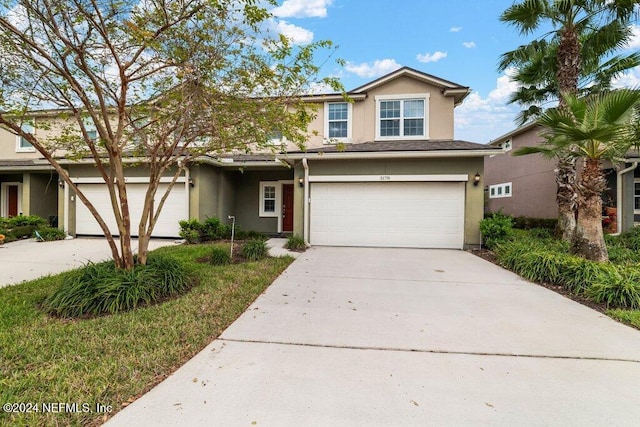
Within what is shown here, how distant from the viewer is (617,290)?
471 centimetres

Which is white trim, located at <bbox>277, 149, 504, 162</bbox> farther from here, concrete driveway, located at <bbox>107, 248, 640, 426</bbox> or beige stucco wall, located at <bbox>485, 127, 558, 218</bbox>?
beige stucco wall, located at <bbox>485, 127, 558, 218</bbox>

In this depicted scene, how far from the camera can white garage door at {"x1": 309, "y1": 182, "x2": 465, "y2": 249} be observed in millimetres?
9500

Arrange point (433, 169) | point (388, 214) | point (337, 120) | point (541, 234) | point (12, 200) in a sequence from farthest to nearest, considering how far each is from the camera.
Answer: point (12, 200) → point (337, 120) → point (388, 214) → point (541, 234) → point (433, 169)

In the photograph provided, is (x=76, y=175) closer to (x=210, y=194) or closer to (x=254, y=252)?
(x=210, y=194)

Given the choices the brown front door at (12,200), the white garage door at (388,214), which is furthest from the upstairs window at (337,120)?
the brown front door at (12,200)

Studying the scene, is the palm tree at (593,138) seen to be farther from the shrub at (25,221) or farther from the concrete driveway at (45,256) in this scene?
the shrub at (25,221)

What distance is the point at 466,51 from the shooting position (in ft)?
34.2

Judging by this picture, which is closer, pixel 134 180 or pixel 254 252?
pixel 254 252

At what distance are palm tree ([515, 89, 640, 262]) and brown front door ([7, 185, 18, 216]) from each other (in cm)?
2059

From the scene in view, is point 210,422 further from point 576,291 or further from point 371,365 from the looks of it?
Result: point 576,291

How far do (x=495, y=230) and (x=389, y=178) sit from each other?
3512mm

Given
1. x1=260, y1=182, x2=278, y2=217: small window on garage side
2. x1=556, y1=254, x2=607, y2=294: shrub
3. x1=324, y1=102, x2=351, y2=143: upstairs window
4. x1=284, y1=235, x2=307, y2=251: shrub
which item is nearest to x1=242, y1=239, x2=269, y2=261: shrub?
x1=284, y1=235, x2=307, y2=251: shrub

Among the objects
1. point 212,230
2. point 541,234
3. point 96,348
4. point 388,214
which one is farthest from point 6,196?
point 541,234

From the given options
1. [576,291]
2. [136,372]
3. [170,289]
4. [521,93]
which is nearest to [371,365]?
[136,372]
